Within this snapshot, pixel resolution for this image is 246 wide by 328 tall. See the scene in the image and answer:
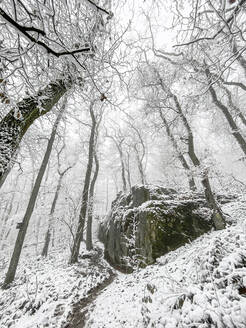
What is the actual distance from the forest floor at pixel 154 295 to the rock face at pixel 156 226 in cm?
41

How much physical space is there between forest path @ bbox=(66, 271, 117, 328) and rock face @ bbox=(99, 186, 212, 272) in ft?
4.62

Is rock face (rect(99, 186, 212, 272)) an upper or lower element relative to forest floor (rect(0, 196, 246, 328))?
upper

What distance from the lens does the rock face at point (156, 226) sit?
17.6ft

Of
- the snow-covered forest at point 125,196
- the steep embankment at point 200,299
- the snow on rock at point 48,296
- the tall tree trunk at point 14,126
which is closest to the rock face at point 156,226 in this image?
the snow-covered forest at point 125,196

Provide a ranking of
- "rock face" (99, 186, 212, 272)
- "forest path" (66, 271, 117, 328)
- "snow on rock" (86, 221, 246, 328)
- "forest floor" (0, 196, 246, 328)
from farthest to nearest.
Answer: "rock face" (99, 186, 212, 272), "forest path" (66, 271, 117, 328), "forest floor" (0, 196, 246, 328), "snow on rock" (86, 221, 246, 328)

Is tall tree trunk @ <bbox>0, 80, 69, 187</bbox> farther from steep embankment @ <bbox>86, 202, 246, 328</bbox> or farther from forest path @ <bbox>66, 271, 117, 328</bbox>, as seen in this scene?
forest path @ <bbox>66, 271, 117, 328</bbox>

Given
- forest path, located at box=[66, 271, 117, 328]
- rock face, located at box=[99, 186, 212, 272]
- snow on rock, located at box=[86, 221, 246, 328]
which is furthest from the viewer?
rock face, located at box=[99, 186, 212, 272]

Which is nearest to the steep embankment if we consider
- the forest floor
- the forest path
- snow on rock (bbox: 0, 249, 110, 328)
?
the forest floor

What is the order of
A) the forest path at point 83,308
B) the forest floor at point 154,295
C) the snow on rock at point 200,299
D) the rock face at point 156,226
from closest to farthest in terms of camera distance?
the snow on rock at point 200,299, the forest floor at point 154,295, the forest path at point 83,308, the rock face at point 156,226

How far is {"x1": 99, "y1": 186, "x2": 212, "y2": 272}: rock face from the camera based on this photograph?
536 cm

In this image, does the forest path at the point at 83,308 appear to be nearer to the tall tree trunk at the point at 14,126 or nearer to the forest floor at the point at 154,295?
the forest floor at the point at 154,295

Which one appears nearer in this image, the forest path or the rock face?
the forest path

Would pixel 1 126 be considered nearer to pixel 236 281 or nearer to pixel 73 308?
pixel 236 281

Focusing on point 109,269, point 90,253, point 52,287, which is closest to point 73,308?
point 52,287
